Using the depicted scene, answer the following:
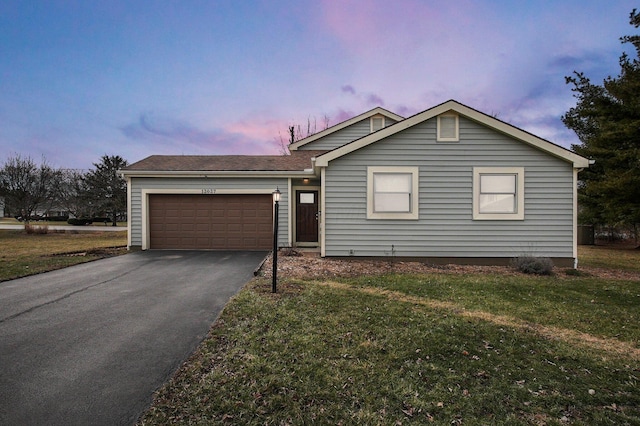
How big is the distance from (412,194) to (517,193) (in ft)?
10.1

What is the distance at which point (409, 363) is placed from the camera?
3.10 m

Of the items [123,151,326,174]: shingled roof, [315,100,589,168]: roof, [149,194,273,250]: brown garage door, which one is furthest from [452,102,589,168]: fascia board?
[149,194,273,250]: brown garage door

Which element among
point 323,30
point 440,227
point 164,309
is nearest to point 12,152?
point 323,30

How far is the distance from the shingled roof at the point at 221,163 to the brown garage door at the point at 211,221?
1047 millimetres

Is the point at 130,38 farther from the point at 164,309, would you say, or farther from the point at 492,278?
the point at 492,278

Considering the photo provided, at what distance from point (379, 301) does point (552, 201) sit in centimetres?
719

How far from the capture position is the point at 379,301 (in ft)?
17.2

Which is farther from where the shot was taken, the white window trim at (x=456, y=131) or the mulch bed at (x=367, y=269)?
the white window trim at (x=456, y=131)

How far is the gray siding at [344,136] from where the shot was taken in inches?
587

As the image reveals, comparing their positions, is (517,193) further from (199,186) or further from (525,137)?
(199,186)

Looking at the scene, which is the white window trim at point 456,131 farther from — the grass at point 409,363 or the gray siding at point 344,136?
the gray siding at point 344,136

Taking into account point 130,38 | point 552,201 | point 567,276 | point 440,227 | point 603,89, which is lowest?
point 567,276

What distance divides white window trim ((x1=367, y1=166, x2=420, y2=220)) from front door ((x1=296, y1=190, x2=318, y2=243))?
11.0 ft

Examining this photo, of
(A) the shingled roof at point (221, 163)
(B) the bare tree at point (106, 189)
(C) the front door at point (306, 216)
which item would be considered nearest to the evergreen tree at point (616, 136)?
(C) the front door at point (306, 216)
